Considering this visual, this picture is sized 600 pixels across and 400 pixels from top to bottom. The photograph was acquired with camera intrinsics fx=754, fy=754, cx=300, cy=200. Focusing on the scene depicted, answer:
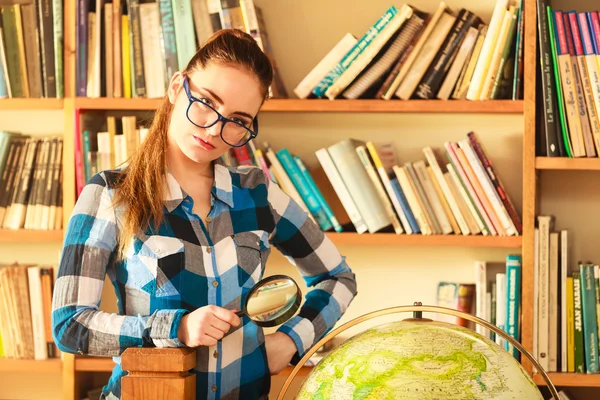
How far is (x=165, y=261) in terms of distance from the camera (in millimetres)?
1296

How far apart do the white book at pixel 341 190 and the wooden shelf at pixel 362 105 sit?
162mm

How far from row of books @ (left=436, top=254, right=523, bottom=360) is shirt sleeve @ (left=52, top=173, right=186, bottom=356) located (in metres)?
1.31

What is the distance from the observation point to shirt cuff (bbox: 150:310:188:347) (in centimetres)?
113

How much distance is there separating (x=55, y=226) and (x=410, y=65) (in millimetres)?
1258

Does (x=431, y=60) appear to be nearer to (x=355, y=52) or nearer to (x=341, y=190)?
(x=355, y=52)

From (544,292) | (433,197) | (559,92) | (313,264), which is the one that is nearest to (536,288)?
(544,292)

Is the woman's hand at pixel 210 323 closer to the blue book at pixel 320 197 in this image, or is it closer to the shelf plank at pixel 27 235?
the blue book at pixel 320 197

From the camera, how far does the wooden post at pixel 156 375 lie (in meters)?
0.97

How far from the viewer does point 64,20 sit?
239cm

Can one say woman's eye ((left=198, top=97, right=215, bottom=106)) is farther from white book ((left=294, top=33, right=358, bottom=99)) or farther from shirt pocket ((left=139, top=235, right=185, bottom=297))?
white book ((left=294, top=33, right=358, bottom=99))

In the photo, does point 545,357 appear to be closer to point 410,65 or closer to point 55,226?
point 410,65

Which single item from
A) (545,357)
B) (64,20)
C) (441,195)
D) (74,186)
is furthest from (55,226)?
(545,357)

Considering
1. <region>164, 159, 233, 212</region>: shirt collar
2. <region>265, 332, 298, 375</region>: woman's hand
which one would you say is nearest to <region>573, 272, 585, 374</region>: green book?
<region>265, 332, 298, 375</region>: woman's hand

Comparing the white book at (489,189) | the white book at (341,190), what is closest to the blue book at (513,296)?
the white book at (489,189)
